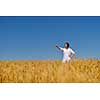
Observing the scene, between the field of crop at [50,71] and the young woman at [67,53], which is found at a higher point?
the young woman at [67,53]

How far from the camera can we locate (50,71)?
4977 millimetres

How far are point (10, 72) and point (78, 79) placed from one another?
119 cm

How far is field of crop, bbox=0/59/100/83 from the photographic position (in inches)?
191

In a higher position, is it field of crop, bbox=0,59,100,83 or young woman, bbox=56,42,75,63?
young woman, bbox=56,42,75,63

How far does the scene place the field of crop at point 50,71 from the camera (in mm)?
4859
